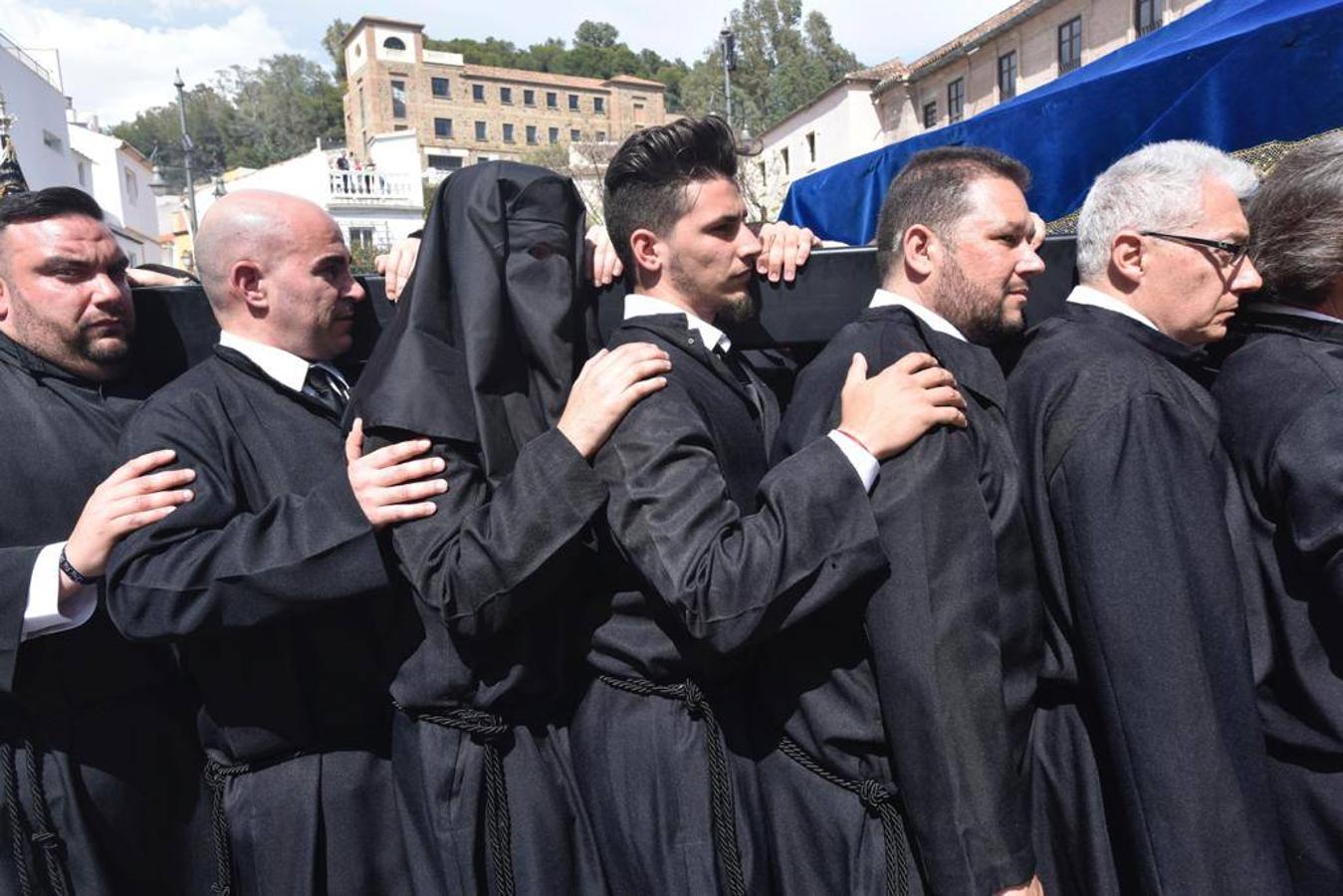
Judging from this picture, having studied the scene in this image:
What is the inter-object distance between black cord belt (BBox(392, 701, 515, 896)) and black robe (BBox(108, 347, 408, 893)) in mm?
253

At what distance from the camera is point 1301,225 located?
2.15 meters

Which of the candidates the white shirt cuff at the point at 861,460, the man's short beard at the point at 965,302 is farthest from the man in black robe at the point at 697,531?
the man's short beard at the point at 965,302

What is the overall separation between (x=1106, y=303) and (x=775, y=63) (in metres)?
69.9

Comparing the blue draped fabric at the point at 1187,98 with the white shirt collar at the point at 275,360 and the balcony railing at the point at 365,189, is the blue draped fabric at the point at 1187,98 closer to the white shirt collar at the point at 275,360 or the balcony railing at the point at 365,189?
the white shirt collar at the point at 275,360

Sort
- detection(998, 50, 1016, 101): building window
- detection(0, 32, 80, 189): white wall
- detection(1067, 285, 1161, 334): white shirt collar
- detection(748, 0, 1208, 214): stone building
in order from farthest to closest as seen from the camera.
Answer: detection(998, 50, 1016, 101): building window, detection(0, 32, 80, 189): white wall, detection(748, 0, 1208, 214): stone building, detection(1067, 285, 1161, 334): white shirt collar

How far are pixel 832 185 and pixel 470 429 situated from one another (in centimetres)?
329

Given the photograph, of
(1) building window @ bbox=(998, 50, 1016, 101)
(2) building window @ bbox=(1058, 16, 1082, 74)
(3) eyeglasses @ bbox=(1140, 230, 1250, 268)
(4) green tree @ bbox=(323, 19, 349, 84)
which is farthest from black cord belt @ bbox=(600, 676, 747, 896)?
(4) green tree @ bbox=(323, 19, 349, 84)

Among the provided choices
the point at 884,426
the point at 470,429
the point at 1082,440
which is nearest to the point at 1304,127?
the point at 1082,440

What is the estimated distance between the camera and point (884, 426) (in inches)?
70.5

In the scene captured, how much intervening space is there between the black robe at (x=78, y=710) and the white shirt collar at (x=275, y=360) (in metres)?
0.46

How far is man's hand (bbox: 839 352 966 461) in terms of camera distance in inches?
70.2

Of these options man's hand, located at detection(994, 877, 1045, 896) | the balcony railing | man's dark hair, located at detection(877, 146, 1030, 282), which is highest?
the balcony railing

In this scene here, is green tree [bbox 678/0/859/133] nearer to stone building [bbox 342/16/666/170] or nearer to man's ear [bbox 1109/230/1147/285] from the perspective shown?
stone building [bbox 342/16/666/170]

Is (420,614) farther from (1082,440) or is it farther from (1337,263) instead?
(1337,263)
